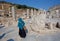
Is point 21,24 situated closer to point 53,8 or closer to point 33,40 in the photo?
point 33,40

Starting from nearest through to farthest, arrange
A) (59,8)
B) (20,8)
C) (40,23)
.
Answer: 1. (40,23)
2. (59,8)
3. (20,8)

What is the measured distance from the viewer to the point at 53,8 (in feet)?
41.0

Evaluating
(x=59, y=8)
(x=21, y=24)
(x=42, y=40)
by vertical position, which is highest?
(x=59, y=8)

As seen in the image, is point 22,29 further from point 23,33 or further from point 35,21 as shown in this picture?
point 35,21

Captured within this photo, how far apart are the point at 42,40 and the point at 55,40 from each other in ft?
1.00

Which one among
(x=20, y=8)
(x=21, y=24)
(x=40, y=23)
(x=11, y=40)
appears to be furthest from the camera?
(x=20, y=8)

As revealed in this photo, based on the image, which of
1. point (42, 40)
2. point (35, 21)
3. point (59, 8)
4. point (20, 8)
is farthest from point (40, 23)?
point (20, 8)

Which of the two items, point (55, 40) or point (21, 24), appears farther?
point (55, 40)

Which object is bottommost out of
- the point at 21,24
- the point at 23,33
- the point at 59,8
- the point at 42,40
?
the point at 42,40

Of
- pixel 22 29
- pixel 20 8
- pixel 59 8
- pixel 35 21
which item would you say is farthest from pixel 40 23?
pixel 20 8

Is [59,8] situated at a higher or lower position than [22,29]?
higher

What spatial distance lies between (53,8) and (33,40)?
965 centimetres

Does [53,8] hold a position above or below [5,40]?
above

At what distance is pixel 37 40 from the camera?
3258 mm
